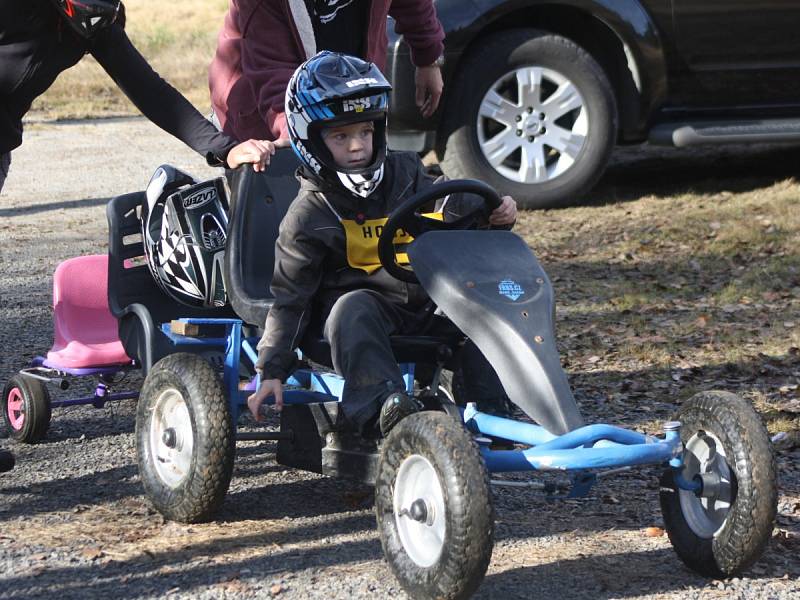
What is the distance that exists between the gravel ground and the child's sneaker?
0.45 m

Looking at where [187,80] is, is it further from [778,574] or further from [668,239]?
[778,574]

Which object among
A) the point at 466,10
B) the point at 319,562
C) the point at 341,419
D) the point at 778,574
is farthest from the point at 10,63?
the point at 466,10

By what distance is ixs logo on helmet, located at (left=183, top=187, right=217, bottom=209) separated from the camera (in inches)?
198

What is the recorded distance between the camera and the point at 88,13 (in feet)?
14.0

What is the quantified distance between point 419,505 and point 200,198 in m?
2.03

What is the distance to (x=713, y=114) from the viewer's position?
8516 millimetres

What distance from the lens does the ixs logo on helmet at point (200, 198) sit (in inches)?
198

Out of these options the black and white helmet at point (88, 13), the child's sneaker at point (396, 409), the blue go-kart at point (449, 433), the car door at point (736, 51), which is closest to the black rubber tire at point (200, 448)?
the blue go-kart at point (449, 433)

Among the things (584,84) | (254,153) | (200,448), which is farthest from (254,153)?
(584,84)

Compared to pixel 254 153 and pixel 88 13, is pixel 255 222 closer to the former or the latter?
pixel 254 153

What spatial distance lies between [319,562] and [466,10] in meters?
4.93

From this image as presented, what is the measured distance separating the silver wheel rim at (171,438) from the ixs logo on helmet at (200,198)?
1.01 m

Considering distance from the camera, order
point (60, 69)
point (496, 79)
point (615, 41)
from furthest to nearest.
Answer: point (615, 41) < point (496, 79) < point (60, 69)

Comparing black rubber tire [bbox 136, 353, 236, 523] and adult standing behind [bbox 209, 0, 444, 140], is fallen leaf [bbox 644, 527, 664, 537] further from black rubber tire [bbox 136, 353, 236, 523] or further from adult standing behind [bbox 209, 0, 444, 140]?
adult standing behind [bbox 209, 0, 444, 140]
